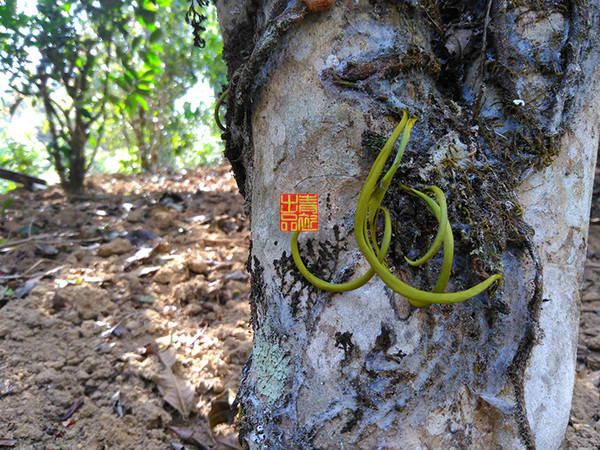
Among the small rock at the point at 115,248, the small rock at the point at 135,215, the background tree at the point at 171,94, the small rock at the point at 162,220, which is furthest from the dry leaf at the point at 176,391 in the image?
the background tree at the point at 171,94

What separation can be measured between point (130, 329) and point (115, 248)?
2.19ft

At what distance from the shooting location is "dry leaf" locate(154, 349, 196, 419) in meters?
1.36

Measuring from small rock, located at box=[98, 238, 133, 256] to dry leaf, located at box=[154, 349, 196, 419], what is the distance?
935 mm

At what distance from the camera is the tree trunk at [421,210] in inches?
30.3

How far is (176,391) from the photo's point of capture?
139cm

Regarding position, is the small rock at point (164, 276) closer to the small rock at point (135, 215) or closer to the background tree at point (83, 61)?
the small rock at point (135, 215)

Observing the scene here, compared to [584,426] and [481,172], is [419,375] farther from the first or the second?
[584,426]

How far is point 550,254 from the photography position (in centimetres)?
96

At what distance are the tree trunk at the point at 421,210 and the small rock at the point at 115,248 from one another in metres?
1.41

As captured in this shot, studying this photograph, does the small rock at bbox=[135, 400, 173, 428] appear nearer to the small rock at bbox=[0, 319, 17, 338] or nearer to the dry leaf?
the dry leaf

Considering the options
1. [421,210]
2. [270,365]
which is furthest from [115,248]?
[421,210]

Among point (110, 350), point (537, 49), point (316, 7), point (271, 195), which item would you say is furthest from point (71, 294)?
point (537, 49)

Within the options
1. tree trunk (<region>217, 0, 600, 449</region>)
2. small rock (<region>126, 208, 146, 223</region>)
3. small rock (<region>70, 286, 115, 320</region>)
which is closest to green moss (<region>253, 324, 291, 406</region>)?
tree trunk (<region>217, 0, 600, 449</region>)

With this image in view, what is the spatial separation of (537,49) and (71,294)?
1.84 meters
